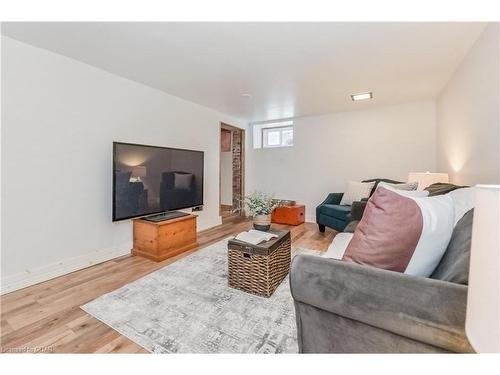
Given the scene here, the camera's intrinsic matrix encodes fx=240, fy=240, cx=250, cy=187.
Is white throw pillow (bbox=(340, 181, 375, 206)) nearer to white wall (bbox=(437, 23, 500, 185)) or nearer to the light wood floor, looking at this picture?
white wall (bbox=(437, 23, 500, 185))

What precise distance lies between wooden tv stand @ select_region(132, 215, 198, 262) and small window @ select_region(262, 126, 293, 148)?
2.99m

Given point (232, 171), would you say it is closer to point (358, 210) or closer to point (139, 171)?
point (139, 171)

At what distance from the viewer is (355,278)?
888mm

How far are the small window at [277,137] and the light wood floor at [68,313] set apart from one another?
3388 mm

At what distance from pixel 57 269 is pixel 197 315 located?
1.66 m

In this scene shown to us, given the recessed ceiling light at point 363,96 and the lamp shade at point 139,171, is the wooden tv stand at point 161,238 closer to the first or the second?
the lamp shade at point 139,171

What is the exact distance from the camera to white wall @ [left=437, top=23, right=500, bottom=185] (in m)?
1.76

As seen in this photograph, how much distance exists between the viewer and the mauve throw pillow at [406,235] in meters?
0.96

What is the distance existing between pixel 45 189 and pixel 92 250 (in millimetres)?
799

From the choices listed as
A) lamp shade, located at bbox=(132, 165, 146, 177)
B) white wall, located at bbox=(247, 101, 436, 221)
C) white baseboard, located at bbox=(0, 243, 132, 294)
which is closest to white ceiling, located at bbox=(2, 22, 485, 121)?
white wall, located at bbox=(247, 101, 436, 221)

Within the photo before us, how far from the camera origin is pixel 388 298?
2.68 feet
